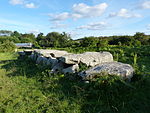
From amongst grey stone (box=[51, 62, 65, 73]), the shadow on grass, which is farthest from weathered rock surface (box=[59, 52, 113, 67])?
the shadow on grass

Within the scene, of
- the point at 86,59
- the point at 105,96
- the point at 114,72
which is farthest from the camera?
the point at 86,59

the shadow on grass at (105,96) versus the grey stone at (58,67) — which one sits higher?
the grey stone at (58,67)

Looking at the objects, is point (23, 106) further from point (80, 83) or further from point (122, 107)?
point (122, 107)

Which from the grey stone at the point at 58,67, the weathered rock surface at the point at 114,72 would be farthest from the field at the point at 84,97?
the grey stone at the point at 58,67

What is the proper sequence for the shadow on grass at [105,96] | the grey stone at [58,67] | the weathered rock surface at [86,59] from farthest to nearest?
the grey stone at [58,67]
the weathered rock surface at [86,59]
the shadow on grass at [105,96]

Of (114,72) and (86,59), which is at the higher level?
(86,59)

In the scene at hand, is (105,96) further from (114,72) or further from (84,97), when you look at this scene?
(114,72)

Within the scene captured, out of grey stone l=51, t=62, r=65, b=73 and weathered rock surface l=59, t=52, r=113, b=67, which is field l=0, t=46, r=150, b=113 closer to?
grey stone l=51, t=62, r=65, b=73

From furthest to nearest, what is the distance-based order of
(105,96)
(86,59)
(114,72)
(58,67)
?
(58,67) < (86,59) < (114,72) < (105,96)

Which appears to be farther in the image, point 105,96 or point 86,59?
point 86,59

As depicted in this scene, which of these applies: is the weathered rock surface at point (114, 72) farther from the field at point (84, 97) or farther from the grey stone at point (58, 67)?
the grey stone at point (58, 67)

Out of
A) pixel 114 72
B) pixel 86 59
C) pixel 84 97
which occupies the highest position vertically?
pixel 86 59

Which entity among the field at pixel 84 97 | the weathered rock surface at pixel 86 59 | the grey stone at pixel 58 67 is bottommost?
the field at pixel 84 97

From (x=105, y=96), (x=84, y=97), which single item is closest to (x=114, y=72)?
(x=105, y=96)
